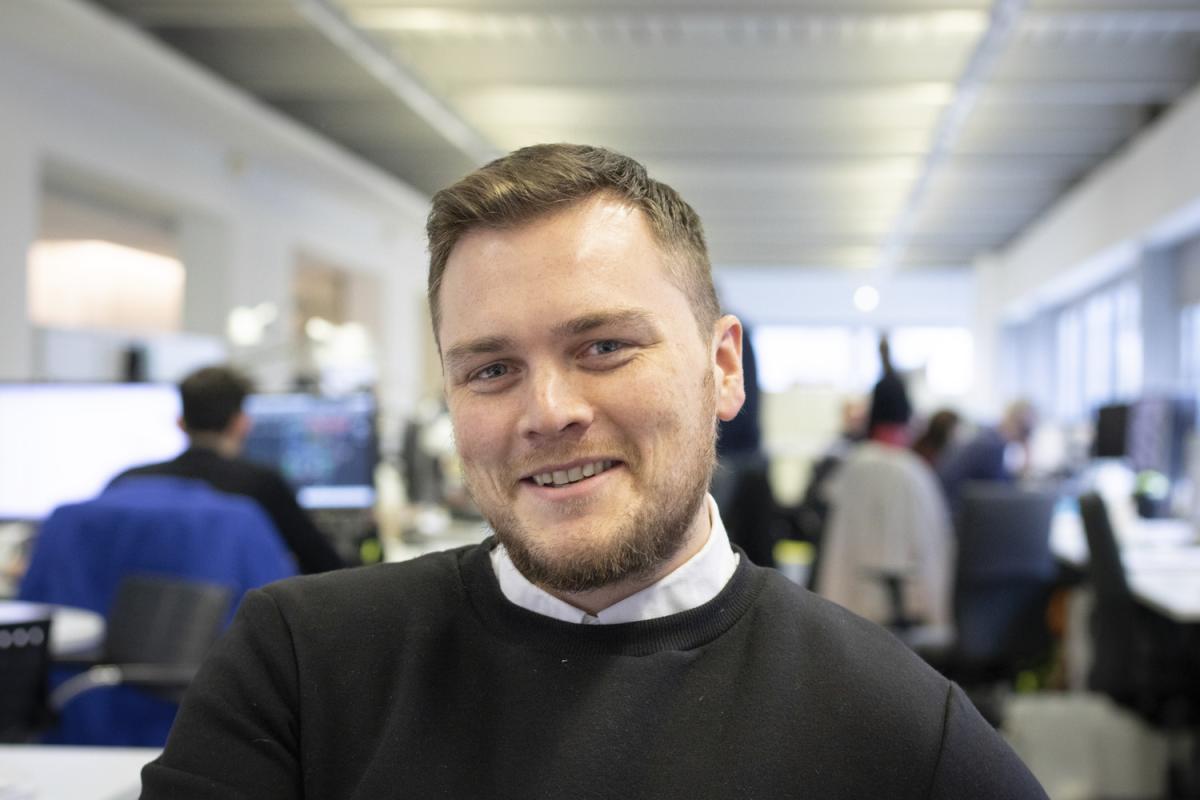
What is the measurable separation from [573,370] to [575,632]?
0.21 meters

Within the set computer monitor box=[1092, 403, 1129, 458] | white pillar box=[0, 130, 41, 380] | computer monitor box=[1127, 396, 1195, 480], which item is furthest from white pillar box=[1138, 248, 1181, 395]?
white pillar box=[0, 130, 41, 380]

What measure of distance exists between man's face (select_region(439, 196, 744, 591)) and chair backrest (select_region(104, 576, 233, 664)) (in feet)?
5.53

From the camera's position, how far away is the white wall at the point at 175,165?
6.12 m

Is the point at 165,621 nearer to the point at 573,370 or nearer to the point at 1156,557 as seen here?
the point at 573,370

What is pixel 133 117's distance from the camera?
7.38 metres

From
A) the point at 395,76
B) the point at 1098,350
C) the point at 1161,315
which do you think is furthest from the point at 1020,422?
the point at 395,76

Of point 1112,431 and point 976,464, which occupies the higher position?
point 1112,431

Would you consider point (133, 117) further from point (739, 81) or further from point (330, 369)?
point (739, 81)

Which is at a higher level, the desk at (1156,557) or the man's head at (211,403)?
the man's head at (211,403)

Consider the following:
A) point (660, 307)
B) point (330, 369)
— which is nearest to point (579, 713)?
point (660, 307)

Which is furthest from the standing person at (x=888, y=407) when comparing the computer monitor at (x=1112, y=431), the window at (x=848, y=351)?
the window at (x=848, y=351)

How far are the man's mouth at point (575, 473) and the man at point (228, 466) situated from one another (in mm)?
2508

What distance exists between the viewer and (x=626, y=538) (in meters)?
1.01

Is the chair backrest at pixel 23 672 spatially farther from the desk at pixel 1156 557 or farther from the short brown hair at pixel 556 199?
the desk at pixel 1156 557
